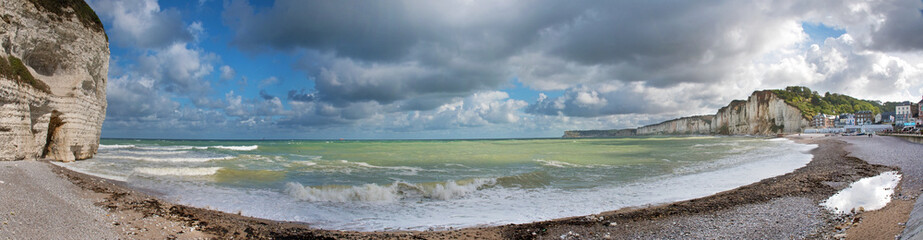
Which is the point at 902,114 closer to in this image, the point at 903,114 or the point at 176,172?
the point at 903,114

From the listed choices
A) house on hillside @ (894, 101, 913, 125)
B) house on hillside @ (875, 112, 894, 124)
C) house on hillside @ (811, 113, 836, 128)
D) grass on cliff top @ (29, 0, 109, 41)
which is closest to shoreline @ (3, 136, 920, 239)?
grass on cliff top @ (29, 0, 109, 41)

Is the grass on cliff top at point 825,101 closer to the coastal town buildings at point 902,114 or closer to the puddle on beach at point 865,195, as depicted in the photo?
the coastal town buildings at point 902,114

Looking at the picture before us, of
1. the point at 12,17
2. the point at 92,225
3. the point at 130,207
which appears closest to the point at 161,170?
the point at 12,17

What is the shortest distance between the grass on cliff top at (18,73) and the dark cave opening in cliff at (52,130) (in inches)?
55.5

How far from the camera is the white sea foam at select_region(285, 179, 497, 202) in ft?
34.9

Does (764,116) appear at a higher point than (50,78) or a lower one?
higher

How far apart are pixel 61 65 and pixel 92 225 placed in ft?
53.5

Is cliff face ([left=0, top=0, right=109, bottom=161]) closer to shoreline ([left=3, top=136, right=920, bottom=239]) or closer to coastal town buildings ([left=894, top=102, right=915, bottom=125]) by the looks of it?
shoreline ([left=3, top=136, right=920, bottom=239])

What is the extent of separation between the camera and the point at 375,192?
1094 centimetres

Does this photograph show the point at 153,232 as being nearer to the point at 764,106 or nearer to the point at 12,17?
the point at 12,17

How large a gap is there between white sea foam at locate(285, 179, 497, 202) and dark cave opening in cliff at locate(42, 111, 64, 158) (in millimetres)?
11637

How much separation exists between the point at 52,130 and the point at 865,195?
27.1 m

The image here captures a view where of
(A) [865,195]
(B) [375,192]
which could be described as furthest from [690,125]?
(B) [375,192]

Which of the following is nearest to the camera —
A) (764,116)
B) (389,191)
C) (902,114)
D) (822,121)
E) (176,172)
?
(389,191)
